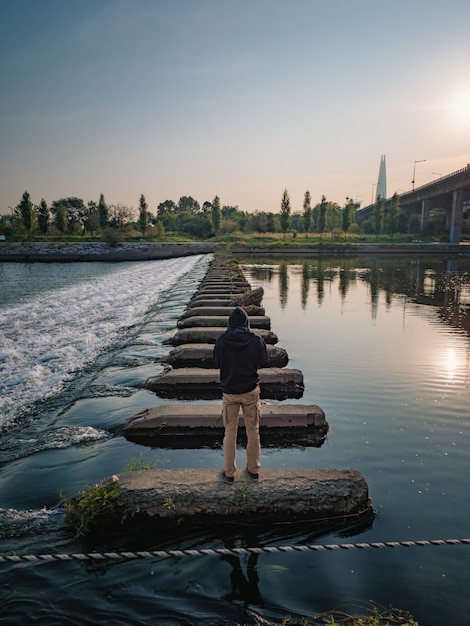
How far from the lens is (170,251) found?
66938 millimetres

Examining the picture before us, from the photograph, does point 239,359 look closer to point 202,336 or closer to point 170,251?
point 202,336

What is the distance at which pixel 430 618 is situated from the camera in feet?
12.8

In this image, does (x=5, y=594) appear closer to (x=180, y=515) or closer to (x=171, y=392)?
(x=180, y=515)

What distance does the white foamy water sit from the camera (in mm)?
10164

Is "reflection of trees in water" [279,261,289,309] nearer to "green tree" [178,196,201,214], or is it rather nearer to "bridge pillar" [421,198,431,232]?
"bridge pillar" [421,198,431,232]

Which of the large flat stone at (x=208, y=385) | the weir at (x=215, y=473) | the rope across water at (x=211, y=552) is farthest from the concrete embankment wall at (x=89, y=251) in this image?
the rope across water at (x=211, y=552)

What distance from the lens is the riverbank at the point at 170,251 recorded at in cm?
6388

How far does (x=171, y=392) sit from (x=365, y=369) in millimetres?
4861

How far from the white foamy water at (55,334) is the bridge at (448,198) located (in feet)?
209

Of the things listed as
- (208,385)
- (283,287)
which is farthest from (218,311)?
(283,287)

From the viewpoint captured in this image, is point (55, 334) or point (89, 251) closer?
point (55, 334)

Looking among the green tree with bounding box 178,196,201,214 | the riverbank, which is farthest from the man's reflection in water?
the green tree with bounding box 178,196,201,214

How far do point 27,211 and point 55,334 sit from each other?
279 feet

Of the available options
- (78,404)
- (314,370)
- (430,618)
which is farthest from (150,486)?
(314,370)
